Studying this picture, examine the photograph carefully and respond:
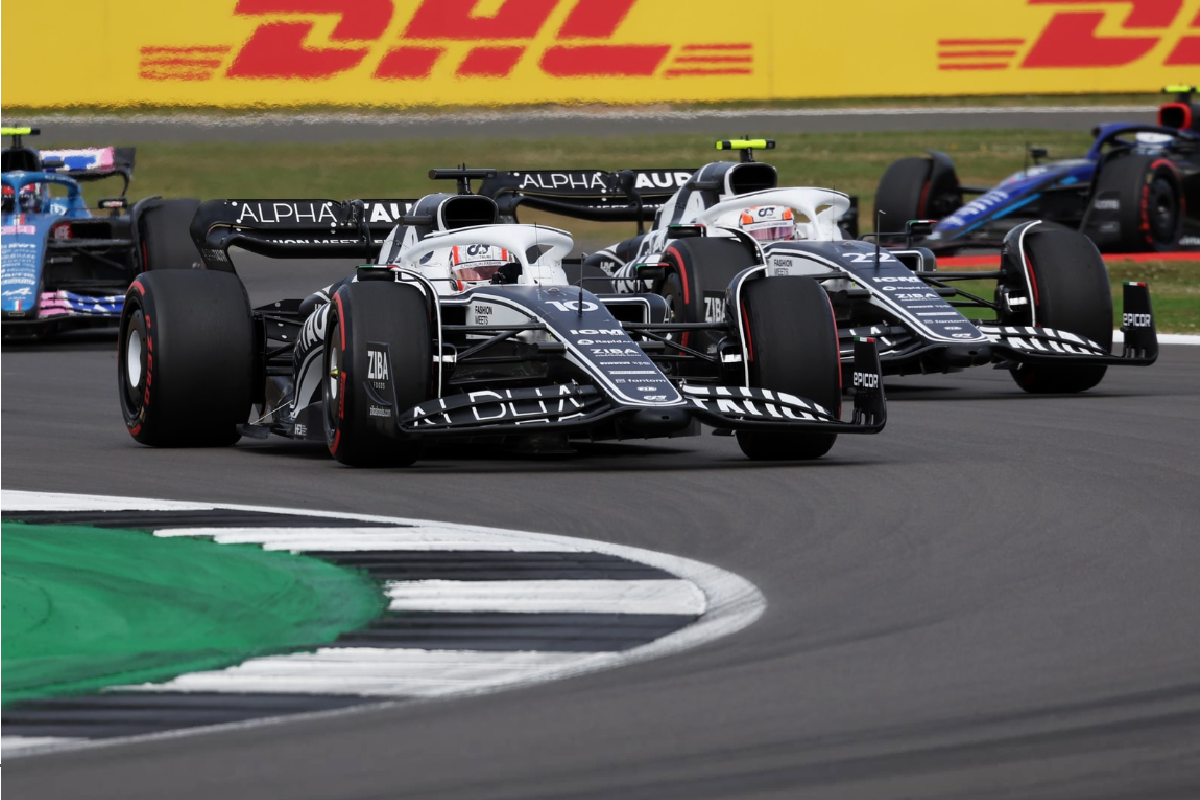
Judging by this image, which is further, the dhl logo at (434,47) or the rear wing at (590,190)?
the dhl logo at (434,47)

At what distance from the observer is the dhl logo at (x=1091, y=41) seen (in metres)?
35.0

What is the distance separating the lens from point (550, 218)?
112ft

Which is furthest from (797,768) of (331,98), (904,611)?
(331,98)

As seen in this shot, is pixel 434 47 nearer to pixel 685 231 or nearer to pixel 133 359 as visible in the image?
pixel 685 231

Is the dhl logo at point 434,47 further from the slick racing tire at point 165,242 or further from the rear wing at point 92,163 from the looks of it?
the slick racing tire at point 165,242

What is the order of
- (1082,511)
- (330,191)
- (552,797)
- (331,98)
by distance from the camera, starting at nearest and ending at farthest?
(552,797) < (1082,511) < (331,98) < (330,191)

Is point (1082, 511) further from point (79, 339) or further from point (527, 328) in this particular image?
point (79, 339)

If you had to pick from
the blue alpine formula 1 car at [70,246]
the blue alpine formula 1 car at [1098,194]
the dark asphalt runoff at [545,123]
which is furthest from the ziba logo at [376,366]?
the dark asphalt runoff at [545,123]

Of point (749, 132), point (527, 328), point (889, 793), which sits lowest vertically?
point (889, 793)

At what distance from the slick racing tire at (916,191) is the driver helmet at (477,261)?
554 inches

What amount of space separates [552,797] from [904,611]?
219 cm

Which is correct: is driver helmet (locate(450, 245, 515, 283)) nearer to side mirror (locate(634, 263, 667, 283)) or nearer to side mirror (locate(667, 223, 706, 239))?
side mirror (locate(634, 263, 667, 283))

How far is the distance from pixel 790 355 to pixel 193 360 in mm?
3027

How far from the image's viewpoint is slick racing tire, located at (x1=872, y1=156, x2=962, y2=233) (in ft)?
82.4
